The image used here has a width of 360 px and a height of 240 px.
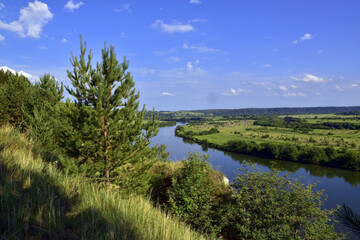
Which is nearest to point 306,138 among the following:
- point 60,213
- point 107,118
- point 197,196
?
point 197,196

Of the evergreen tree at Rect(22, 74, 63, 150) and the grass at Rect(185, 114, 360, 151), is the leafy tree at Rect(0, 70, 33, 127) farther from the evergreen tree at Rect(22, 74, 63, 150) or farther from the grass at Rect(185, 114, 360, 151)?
the grass at Rect(185, 114, 360, 151)

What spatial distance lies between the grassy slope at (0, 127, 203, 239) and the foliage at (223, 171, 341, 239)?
8.68 metres

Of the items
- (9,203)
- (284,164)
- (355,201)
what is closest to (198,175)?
(9,203)

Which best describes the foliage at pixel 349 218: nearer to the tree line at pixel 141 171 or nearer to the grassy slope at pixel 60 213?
the grassy slope at pixel 60 213

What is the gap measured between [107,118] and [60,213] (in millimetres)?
7887

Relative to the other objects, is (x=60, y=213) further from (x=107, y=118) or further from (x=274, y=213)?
(x=274, y=213)

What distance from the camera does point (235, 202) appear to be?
13078 millimetres

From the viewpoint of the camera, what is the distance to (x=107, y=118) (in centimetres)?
1068

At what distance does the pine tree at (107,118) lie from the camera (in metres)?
10.1

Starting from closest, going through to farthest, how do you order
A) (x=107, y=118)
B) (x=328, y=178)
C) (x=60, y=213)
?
(x=60, y=213) < (x=107, y=118) < (x=328, y=178)

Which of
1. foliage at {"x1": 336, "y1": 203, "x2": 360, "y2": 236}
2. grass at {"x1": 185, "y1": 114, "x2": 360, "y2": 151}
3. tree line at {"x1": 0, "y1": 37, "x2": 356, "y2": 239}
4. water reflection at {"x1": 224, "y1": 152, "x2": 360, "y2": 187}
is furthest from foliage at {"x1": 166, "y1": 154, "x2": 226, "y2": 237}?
grass at {"x1": 185, "y1": 114, "x2": 360, "y2": 151}

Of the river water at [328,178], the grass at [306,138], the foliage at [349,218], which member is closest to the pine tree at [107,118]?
the foliage at [349,218]

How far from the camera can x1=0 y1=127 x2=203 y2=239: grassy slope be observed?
103 inches

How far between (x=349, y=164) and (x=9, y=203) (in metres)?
83.8
